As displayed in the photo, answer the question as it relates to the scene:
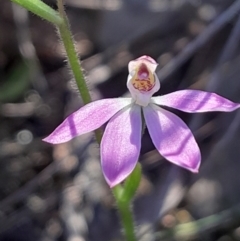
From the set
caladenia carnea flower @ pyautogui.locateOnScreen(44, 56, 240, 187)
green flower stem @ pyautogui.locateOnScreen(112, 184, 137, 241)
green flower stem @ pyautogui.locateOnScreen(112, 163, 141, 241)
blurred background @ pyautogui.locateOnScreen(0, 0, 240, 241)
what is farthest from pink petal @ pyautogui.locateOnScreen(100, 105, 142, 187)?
blurred background @ pyautogui.locateOnScreen(0, 0, 240, 241)

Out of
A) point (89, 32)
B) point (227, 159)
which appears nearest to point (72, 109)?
point (89, 32)

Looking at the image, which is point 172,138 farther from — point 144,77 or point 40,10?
point 40,10

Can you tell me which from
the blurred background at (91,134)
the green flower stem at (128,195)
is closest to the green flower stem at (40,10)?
the green flower stem at (128,195)

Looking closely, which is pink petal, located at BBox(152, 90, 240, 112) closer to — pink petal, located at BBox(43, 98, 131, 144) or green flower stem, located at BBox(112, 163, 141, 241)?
pink petal, located at BBox(43, 98, 131, 144)

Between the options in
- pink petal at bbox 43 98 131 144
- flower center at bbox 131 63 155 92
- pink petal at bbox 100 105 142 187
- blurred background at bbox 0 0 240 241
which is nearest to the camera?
pink petal at bbox 100 105 142 187

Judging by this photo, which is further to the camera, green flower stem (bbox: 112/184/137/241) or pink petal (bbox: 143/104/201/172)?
green flower stem (bbox: 112/184/137/241)

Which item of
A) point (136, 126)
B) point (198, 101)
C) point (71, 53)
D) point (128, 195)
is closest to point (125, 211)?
point (128, 195)
